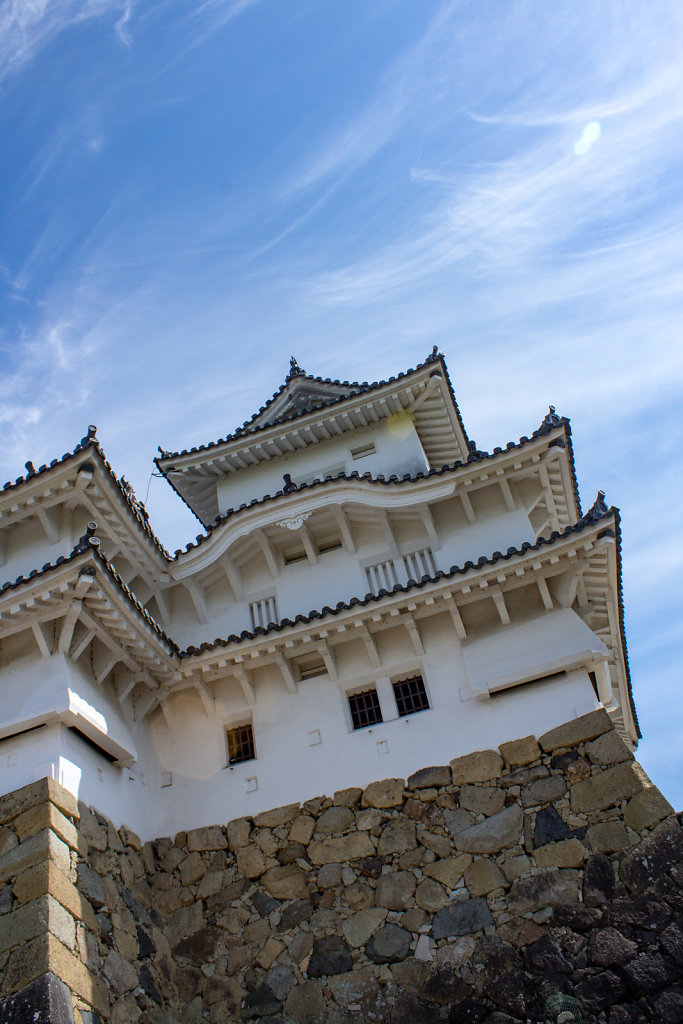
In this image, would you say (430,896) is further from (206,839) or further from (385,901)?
(206,839)

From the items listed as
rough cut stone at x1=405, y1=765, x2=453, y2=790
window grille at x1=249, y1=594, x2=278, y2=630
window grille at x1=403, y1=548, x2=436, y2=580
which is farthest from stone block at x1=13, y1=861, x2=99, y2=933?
window grille at x1=403, y1=548, x2=436, y2=580

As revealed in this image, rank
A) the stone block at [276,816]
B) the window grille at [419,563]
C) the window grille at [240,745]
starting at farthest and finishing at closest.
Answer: the window grille at [419,563] < the window grille at [240,745] < the stone block at [276,816]

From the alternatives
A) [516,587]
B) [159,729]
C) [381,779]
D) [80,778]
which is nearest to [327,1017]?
[381,779]

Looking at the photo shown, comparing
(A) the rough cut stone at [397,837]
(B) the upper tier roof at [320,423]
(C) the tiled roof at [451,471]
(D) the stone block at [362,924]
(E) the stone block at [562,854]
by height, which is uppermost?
(B) the upper tier roof at [320,423]

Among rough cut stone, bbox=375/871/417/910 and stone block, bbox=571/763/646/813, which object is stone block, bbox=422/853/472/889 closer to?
rough cut stone, bbox=375/871/417/910

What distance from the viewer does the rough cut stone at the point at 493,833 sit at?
1134 centimetres

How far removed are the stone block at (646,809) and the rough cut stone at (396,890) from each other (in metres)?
2.89

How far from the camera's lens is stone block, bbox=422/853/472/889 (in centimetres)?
1122

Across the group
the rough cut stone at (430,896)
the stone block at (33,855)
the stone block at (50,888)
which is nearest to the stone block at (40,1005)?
the stone block at (50,888)

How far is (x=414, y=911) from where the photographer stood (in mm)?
11109

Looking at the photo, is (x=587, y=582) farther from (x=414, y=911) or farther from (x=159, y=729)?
(x=159, y=729)

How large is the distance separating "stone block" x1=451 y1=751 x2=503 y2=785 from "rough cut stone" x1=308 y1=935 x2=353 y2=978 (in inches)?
101

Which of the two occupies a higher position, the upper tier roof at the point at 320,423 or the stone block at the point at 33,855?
the upper tier roof at the point at 320,423

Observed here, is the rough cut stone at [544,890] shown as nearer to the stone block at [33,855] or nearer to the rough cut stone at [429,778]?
the rough cut stone at [429,778]
